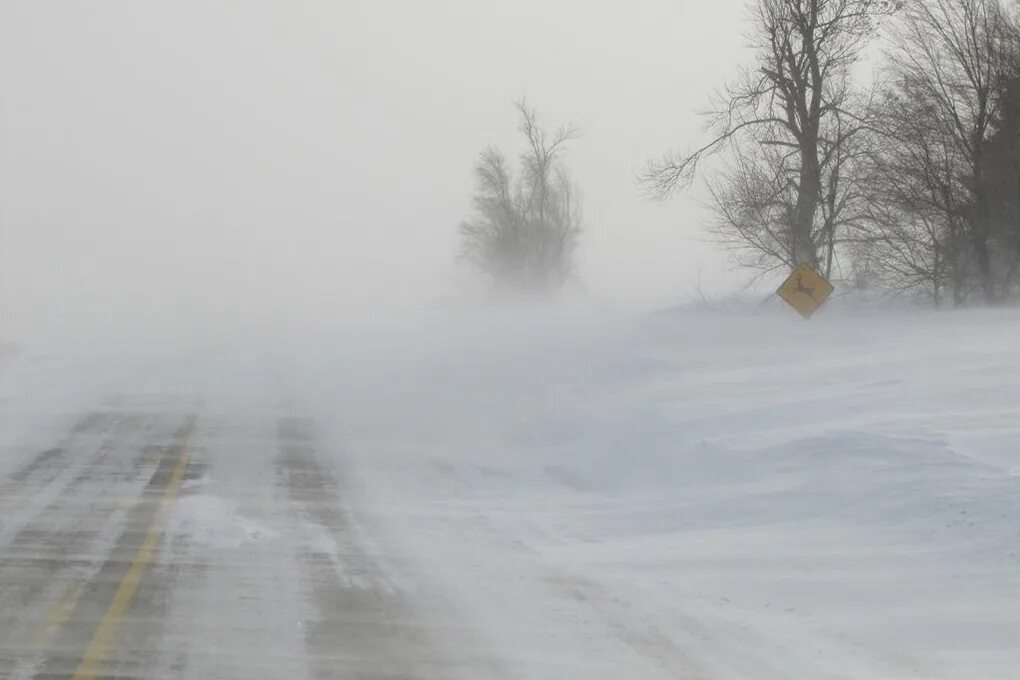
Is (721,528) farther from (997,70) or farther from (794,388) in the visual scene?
(997,70)

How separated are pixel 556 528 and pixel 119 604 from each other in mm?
4508

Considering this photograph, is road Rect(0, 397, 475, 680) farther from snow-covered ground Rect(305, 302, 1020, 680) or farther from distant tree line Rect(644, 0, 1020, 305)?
distant tree line Rect(644, 0, 1020, 305)

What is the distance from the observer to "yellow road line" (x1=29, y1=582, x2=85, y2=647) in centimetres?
752

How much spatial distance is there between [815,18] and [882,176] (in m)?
5.18

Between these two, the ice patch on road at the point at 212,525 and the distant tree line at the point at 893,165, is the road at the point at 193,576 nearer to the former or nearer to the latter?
the ice patch on road at the point at 212,525

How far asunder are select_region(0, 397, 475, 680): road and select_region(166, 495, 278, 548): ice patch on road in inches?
0.7

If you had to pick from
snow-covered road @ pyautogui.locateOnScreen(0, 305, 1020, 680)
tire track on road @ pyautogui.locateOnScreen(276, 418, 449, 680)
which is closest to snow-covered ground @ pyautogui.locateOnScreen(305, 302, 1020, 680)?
snow-covered road @ pyautogui.locateOnScreen(0, 305, 1020, 680)

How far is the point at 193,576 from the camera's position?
9211 mm

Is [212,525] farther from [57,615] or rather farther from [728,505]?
[728,505]

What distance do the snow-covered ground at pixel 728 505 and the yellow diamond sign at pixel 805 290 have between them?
939 millimetres

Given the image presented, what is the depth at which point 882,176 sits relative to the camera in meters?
30.1

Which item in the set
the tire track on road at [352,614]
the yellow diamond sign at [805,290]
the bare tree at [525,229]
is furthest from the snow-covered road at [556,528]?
the bare tree at [525,229]

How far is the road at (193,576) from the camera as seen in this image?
710 cm

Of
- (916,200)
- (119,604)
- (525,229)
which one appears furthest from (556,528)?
(525,229)
